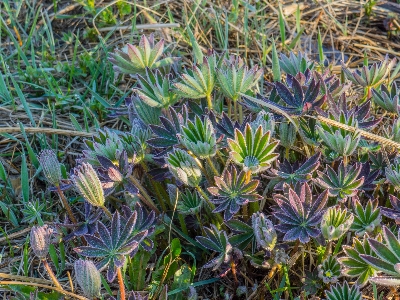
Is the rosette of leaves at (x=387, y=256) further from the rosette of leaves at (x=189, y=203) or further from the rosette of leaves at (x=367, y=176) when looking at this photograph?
the rosette of leaves at (x=189, y=203)

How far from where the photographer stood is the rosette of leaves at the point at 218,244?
178cm

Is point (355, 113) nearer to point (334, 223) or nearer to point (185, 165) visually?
point (334, 223)

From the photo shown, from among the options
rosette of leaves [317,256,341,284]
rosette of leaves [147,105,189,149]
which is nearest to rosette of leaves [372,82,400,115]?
rosette of leaves [317,256,341,284]

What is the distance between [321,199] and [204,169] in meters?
0.39

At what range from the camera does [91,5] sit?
9.89 feet

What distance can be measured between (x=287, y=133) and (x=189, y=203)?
1.37 feet

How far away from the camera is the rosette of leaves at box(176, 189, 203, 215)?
73.9 inches

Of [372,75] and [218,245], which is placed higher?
[372,75]

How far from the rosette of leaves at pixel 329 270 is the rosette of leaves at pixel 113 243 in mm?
559

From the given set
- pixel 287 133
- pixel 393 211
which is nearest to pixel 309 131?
pixel 287 133

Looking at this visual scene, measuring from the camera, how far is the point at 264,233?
1.67 meters

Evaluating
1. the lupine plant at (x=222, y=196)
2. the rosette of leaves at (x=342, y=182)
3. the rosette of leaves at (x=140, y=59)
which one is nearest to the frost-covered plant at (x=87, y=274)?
the lupine plant at (x=222, y=196)

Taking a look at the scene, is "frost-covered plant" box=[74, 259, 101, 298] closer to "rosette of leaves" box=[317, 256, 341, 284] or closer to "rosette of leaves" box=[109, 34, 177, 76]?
"rosette of leaves" box=[317, 256, 341, 284]

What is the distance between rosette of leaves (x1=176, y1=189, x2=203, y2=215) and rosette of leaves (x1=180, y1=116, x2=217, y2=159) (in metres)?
0.19
